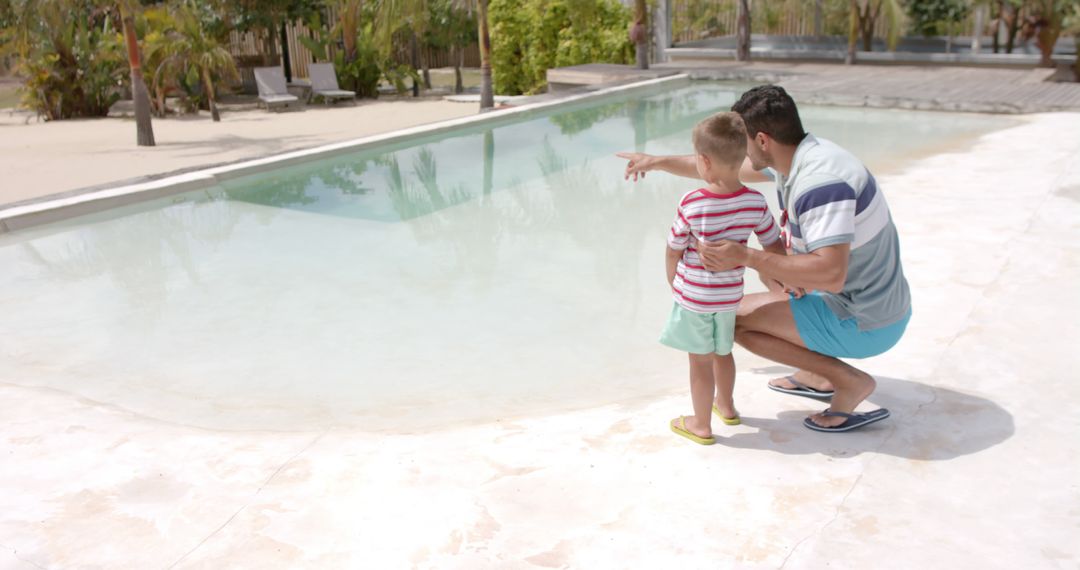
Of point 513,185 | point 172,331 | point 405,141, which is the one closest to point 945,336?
point 172,331

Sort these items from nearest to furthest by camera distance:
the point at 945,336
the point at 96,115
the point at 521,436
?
the point at 521,436
the point at 945,336
the point at 96,115

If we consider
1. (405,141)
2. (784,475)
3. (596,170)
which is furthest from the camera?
(405,141)

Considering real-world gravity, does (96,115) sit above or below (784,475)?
above

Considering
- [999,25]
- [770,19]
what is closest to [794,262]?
[999,25]

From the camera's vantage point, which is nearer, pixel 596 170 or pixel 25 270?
pixel 25 270

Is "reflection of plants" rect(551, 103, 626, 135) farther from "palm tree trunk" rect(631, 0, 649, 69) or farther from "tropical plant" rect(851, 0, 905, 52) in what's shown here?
"tropical plant" rect(851, 0, 905, 52)

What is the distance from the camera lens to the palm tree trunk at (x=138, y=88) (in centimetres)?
1329

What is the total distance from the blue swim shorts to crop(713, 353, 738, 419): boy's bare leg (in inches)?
11.9

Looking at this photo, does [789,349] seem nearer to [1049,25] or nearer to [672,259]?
[672,259]

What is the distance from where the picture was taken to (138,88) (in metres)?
13.7

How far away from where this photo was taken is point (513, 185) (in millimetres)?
9391

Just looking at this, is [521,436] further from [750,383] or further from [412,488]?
[750,383]

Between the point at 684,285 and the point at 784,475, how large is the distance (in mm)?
748

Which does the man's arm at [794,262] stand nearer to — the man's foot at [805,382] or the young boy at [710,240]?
the young boy at [710,240]
